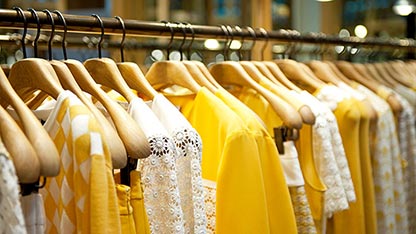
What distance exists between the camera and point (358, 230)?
59.4 inches

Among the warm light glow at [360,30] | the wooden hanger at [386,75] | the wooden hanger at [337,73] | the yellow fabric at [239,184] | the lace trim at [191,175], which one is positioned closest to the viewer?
the lace trim at [191,175]

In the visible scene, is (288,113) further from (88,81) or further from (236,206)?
(88,81)

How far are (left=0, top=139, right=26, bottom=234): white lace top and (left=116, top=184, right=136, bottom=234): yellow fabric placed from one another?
0.69 feet

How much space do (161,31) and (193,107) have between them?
18 centimetres

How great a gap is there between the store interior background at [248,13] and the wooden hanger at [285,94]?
2.45m

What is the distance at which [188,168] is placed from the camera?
39.8 inches

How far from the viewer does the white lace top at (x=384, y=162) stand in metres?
1.63

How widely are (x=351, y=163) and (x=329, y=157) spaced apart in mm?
178

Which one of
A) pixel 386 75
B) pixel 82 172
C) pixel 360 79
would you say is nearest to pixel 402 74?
pixel 386 75

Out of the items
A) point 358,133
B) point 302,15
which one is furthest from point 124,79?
point 302,15

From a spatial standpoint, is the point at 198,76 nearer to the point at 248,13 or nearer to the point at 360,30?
the point at 248,13

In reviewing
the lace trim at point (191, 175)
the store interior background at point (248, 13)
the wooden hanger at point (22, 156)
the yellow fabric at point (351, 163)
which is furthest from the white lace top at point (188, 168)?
the store interior background at point (248, 13)

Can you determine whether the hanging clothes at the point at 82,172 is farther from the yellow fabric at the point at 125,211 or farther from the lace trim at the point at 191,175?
the lace trim at the point at 191,175


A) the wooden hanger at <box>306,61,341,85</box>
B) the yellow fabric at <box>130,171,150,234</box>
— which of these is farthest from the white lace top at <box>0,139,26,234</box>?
the wooden hanger at <box>306,61,341,85</box>
